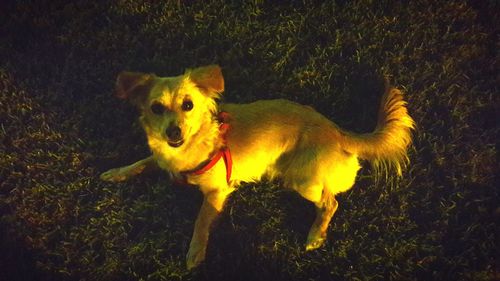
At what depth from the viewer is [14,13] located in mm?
5457

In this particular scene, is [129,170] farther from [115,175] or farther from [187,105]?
[187,105]

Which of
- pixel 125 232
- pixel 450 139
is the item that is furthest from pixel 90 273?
pixel 450 139

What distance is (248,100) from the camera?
4.88 m

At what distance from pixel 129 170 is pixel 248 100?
1464 millimetres

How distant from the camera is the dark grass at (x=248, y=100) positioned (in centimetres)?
402

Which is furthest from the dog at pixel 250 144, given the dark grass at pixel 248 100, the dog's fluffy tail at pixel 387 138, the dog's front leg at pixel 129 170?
the dog's front leg at pixel 129 170

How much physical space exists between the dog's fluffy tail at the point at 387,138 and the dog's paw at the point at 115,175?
7.21 ft

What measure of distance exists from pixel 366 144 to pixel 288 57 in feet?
5.51

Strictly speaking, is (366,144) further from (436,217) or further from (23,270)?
(23,270)

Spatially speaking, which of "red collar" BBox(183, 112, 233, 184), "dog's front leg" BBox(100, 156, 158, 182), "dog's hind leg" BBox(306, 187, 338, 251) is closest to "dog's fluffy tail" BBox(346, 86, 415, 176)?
"dog's hind leg" BBox(306, 187, 338, 251)

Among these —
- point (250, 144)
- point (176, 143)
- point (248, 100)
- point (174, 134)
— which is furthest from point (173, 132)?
point (248, 100)

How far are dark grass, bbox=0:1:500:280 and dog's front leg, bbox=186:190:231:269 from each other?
0.12 meters

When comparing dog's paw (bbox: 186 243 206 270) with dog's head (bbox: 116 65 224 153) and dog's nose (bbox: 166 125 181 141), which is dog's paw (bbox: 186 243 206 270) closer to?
dog's head (bbox: 116 65 224 153)

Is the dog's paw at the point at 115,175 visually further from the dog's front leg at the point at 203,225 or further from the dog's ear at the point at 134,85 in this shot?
the dog's ear at the point at 134,85
